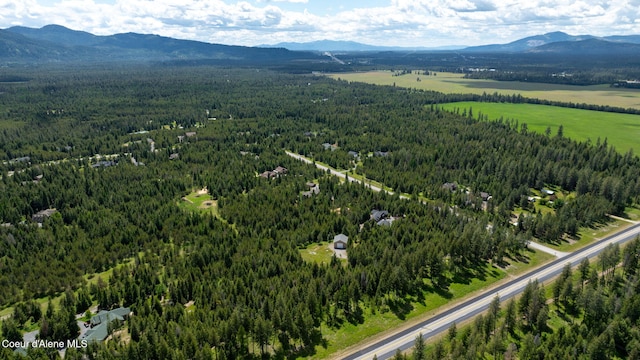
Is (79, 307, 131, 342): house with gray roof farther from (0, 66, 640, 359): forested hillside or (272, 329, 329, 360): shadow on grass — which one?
(272, 329, 329, 360): shadow on grass

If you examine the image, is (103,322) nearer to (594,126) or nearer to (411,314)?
(411,314)

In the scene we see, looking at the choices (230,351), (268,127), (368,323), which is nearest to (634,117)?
(268,127)

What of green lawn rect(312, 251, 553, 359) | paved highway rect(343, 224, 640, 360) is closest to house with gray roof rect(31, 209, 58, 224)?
green lawn rect(312, 251, 553, 359)

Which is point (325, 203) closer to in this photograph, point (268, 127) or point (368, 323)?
point (368, 323)

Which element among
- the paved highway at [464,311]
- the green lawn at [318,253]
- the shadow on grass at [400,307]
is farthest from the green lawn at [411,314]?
the green lawn at [318,253]

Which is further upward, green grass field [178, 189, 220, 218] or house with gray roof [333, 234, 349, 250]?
house with gray roof [333, 234, 349, 250]

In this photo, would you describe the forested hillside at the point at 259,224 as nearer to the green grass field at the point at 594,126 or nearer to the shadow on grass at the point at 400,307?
the shadow on grass at the point at 400,307
